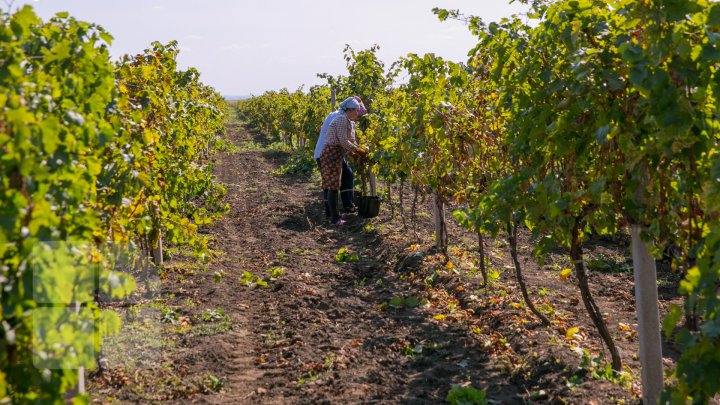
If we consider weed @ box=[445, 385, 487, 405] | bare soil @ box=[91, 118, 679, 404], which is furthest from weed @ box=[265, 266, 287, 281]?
weed @ box=[445, 385, 487, 405]

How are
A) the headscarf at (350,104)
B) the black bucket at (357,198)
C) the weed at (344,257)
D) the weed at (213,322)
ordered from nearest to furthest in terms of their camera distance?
the weed at (213,322) < the weed at (344,257) < the headscarf at (350,104) < the black bucket at (357,198)

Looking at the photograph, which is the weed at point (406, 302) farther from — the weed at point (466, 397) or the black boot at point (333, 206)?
the black boot at point (333, 206)

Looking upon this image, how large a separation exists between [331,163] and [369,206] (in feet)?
2.91

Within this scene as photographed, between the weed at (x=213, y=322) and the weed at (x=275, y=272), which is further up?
the weed at (x=275, y=272)

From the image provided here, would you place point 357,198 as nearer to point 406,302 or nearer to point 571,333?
point 406,302

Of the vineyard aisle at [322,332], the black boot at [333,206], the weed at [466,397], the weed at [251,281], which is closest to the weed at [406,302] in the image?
the vineyard aisle at [322,332]

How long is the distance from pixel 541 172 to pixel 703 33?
1503 mm

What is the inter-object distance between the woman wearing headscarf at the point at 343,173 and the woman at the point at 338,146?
0.17 ft

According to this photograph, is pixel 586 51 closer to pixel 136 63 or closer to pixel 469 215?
pixel 469 215

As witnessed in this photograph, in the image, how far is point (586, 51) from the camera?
10.3 feet

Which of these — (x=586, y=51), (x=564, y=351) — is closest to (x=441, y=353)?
(x=564, y=351)

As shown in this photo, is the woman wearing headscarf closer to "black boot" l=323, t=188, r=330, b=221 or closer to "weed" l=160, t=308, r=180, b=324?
"black boot" l=323, t=188, r=330, b=221

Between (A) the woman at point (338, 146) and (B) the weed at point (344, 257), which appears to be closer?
(B) the weed at point (344, 257)

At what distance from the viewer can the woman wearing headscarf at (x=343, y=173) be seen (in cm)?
980
